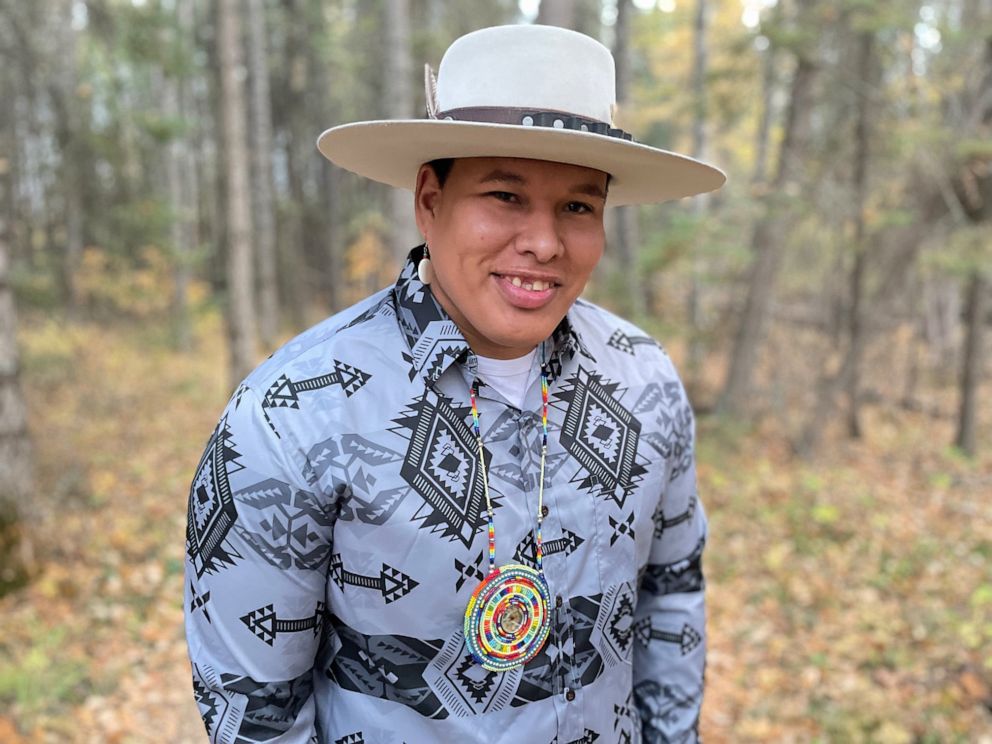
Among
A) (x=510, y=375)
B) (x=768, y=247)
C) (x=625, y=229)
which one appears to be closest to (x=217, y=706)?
(x=510, y=375)

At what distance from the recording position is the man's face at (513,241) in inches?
61.6

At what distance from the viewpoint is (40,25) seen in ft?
41.1

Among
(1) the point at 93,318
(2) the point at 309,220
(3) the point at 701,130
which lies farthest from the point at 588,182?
(2) the point at 309,220

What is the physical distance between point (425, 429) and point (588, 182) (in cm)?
66

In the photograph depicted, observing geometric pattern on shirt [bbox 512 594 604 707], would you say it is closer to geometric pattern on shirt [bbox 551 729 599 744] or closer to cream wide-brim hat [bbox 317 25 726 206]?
geometric pattern on shirt [bbox 551 729 599 744]

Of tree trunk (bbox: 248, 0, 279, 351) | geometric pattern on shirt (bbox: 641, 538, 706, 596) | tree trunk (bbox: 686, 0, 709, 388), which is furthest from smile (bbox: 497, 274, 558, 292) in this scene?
tree trunk (bbox: 248, 0, 279, 351)

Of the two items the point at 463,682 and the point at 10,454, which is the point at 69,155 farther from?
the point at 463,682

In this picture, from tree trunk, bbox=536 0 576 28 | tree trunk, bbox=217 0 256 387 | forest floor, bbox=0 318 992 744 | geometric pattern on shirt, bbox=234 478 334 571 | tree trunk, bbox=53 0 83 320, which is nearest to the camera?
geometric pattern on shirt, bbox=234 478 334 571

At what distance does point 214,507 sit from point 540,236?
881mm

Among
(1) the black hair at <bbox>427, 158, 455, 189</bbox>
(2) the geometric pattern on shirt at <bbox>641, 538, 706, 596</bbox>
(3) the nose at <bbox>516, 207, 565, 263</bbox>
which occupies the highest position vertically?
(1) the black hair at <bbox>427, 158, 455, 189</bbox>

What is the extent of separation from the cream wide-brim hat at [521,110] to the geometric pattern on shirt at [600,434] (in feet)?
1.80

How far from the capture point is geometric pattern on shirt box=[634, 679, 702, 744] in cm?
206

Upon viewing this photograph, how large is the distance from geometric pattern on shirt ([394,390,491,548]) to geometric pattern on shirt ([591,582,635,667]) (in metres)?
0.43

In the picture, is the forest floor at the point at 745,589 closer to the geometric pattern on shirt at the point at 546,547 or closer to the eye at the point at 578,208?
the geometric pattern on shirt at the point at 546,547
